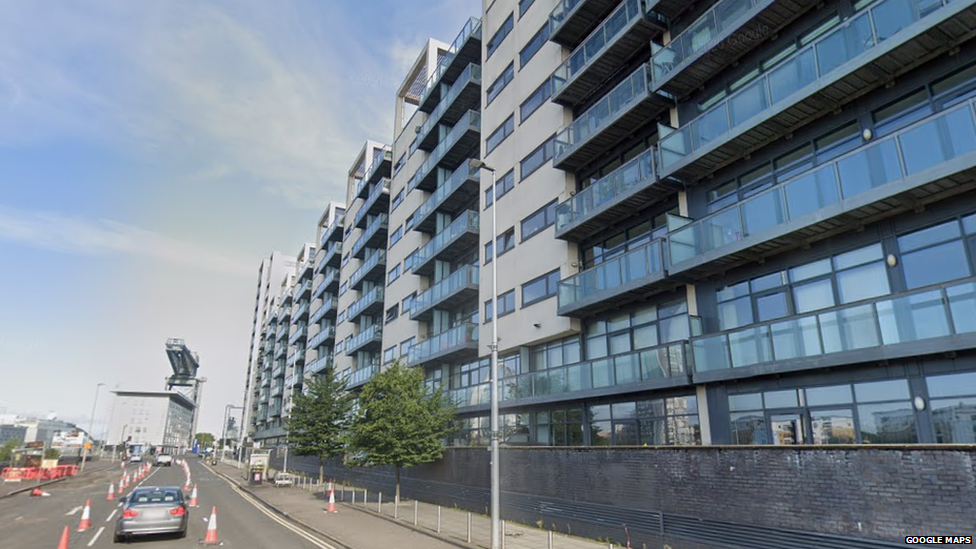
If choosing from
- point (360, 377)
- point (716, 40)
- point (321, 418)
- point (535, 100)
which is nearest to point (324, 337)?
point (360, 377)

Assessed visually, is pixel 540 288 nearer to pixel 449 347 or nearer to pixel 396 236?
pixel 449 347

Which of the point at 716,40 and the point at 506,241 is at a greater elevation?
the point at 716,40

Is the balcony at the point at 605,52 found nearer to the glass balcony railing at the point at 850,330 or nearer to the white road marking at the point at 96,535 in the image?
the glass balcony railing at the point at 850,330

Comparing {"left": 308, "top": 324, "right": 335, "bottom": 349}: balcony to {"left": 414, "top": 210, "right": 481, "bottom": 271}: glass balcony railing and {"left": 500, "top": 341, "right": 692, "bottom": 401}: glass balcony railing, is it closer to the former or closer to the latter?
{"left": 414, "top": 210, "right": 481, "bottom": 271}: glass balcony railing

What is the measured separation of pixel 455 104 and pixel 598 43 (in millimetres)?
15356

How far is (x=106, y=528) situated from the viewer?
18047 millimetres

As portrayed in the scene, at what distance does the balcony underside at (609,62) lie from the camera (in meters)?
19.7

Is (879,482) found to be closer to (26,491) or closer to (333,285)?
(26,491)

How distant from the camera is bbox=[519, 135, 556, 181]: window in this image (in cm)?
2456

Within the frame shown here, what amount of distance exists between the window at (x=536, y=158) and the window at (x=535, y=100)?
2062 mm

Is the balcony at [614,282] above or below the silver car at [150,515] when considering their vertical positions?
above

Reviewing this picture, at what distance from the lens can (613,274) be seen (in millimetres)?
18984

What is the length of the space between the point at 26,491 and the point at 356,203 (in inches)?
1313

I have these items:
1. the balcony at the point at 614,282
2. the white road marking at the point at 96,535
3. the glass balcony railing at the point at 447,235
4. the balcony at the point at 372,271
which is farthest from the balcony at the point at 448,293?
the white road marking at the point at 96,535
